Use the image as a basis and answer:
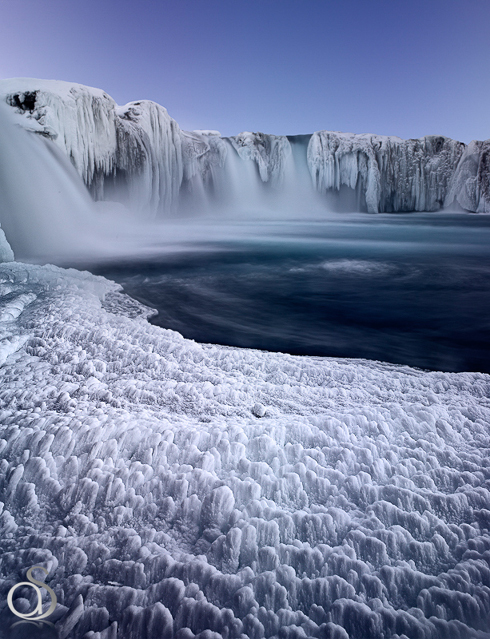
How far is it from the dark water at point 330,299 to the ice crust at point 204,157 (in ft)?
12.9

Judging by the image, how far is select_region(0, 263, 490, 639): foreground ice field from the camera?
62 cm

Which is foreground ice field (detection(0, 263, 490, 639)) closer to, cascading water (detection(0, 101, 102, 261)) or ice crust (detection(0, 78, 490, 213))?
cascading water (detection(0, 101, 102, 261))

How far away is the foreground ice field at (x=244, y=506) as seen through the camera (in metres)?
0.62

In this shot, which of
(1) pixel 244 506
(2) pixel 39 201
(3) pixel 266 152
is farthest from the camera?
(3) pixel 266 152

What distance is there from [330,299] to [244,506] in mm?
2649

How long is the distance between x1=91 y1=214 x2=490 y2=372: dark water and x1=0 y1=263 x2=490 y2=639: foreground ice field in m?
0.91

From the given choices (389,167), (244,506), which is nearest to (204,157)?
(389,167)

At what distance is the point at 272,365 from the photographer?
1498 millimetres

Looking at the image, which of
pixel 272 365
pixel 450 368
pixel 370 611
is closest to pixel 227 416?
pixel 272 365

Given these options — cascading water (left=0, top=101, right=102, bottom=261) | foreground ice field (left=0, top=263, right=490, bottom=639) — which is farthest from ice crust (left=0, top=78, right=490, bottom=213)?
foreground ice field (left=0, top=263, right=490, bottom=639)

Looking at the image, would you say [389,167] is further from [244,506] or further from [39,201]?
[244,506]

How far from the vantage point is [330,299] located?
3266 mm
